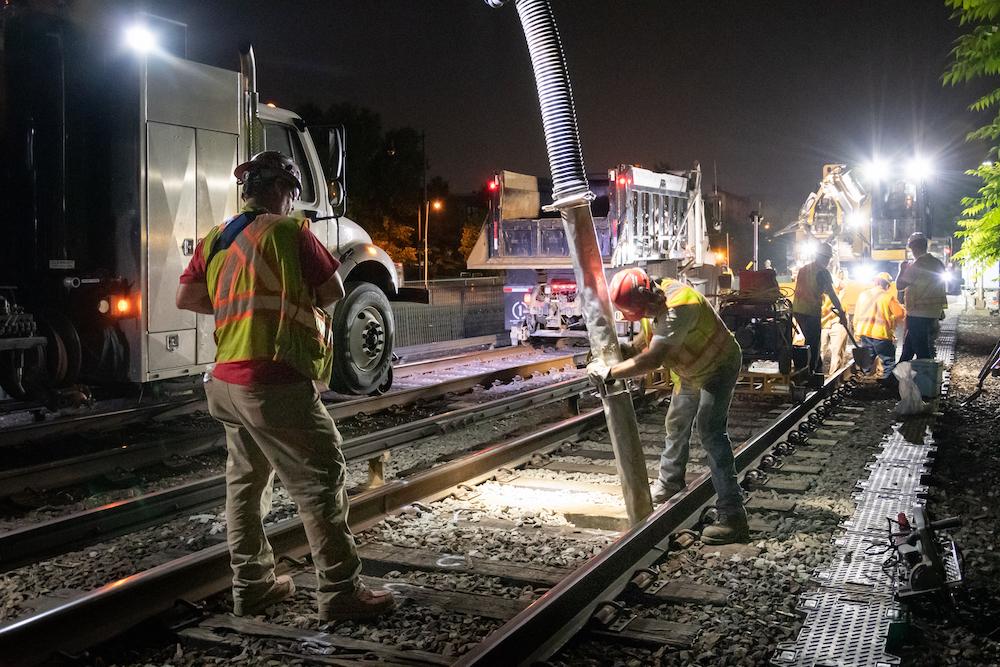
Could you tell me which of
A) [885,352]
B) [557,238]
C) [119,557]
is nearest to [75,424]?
[119,557]

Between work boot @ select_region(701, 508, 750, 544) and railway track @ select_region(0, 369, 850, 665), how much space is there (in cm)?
23

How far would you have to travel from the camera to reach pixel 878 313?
12867 millimetres

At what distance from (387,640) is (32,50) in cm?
685

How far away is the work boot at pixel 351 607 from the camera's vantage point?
454 cm

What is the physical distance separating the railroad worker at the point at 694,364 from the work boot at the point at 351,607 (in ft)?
6.35

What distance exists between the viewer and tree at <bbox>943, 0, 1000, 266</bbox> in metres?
7.34

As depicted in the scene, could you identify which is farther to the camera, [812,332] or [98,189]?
[812,332]

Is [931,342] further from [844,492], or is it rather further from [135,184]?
[135,184]

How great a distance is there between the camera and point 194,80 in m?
8.99

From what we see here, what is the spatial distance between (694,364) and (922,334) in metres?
7.14

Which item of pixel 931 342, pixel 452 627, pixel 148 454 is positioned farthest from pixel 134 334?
pixel 931 342

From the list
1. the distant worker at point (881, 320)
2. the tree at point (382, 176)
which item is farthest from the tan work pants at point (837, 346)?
the tree at point (382, 176)

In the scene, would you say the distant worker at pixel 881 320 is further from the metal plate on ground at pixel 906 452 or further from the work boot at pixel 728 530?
the work boot at pixel 728 530

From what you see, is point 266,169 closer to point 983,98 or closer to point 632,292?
point 632,292
